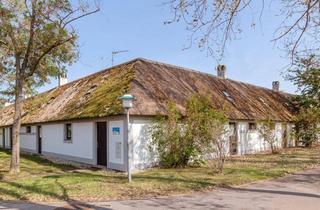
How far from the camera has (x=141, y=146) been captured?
1669 cm

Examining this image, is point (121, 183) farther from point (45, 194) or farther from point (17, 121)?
point (17, 121)

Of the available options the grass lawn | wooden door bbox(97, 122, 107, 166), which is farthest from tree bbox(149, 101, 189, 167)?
wooden door bbox(97, 122, 107, 166)

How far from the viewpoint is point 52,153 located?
23.8m

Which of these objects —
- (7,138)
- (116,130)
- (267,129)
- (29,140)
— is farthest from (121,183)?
(7,138)

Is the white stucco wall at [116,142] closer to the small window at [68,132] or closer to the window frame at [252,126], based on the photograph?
the small window at [68,132]

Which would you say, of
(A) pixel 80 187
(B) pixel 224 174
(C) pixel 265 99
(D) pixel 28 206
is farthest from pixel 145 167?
(C) pixel 265 99

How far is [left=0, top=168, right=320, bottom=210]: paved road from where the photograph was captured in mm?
9086

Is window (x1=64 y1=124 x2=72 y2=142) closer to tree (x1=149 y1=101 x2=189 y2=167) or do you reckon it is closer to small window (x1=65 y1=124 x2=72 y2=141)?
small window (x1=65 y1=124 x2=72 y2=141)

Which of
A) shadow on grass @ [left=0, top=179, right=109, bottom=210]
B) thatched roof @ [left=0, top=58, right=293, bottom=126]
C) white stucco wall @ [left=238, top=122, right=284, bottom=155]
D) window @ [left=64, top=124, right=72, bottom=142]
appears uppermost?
thatched roof @ [left=0, top=58, right=293, bottom=126]

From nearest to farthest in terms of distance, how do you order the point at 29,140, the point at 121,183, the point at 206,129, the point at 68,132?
the point at 121,183 → the point at 206,129 → the point at 68,132 → the point at 29,140

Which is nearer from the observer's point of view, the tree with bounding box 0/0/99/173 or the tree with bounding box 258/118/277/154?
the tree with bounding box 0/0/99/173

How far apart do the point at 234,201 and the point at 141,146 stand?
25.0ft

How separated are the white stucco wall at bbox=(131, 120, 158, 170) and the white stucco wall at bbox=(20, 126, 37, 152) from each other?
43.4 feet

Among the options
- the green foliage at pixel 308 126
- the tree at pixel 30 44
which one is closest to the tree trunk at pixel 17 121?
the tree at pixel 30 44
